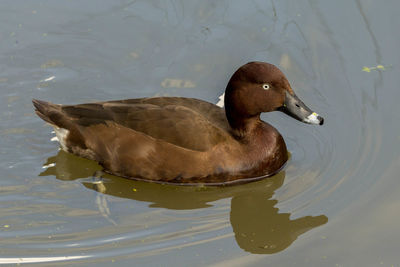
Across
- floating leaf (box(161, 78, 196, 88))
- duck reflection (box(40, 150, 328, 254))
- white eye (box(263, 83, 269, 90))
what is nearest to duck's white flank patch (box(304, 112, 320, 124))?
white eye (box(263, 83, 269, 90))

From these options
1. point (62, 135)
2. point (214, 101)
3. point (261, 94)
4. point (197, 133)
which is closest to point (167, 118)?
point (197, 133)

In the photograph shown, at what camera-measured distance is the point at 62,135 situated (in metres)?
6.50

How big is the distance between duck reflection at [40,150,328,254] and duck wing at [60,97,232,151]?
44cm

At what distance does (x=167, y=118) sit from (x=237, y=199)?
3.20 ft

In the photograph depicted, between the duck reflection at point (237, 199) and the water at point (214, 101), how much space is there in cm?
1

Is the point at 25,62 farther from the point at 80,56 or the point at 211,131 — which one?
the point at 211,131

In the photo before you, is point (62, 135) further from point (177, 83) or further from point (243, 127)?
point (243, 127)

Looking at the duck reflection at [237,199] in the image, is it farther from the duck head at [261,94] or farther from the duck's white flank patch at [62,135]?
the duck head at [261,94]

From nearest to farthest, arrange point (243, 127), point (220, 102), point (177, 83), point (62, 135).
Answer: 1. point (243, 127)
2. point (62, 135)
3. point (220, 102)
4. point (177, 83)

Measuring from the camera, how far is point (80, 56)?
25.6 ft

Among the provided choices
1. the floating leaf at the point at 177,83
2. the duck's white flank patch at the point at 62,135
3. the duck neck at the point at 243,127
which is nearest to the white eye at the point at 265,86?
the duck neck at the point at 243,127

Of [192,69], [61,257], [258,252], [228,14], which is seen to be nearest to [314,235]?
[258,252]

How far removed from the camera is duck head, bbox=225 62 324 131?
5.97 metres

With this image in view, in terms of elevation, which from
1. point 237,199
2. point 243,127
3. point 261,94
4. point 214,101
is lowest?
point 237,199
